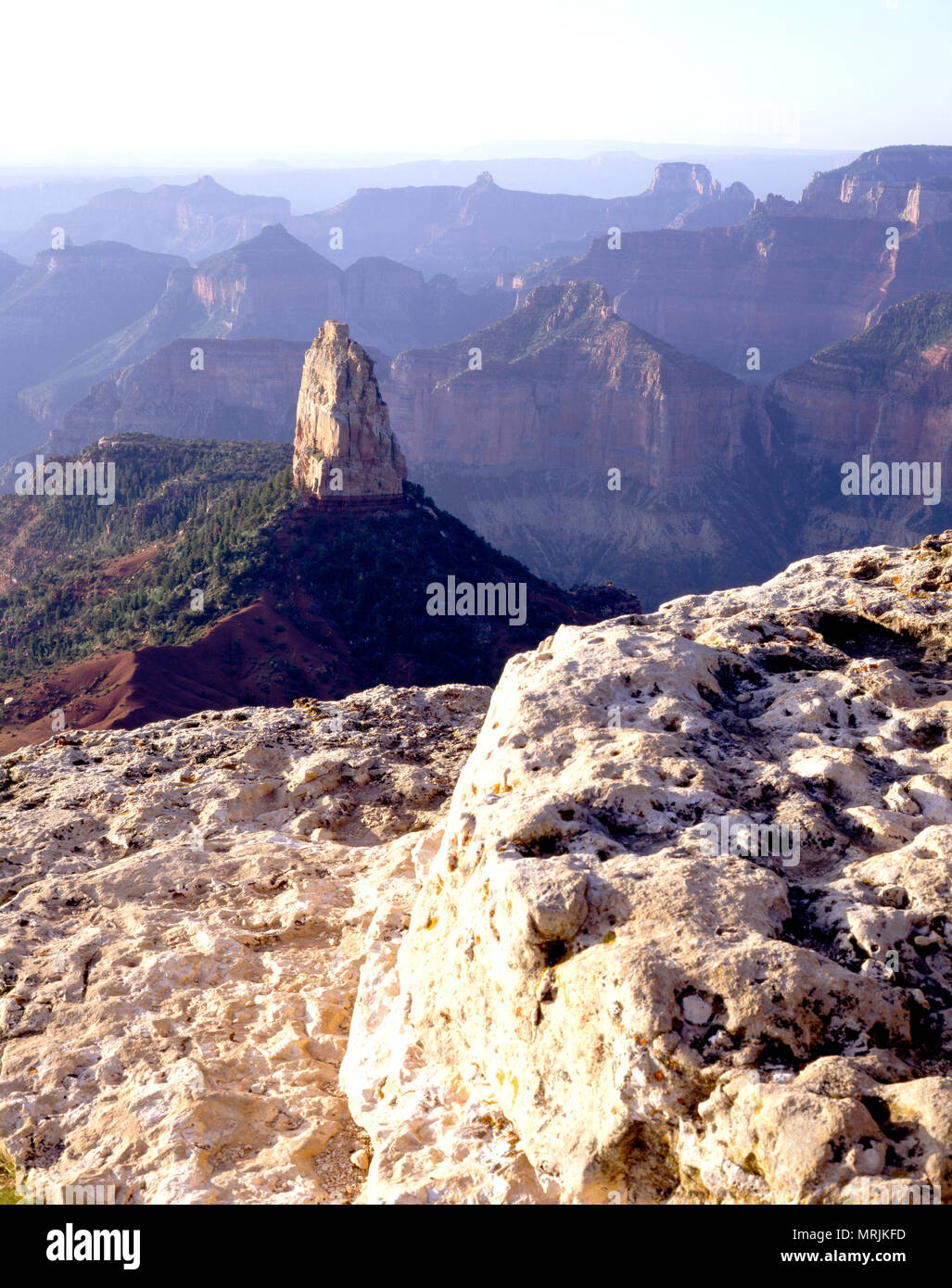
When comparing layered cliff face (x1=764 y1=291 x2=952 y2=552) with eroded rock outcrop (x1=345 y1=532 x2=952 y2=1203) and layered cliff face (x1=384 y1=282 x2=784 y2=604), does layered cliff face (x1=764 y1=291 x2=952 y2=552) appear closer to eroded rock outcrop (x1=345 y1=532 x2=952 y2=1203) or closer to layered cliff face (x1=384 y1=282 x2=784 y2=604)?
layered cliff face (x1=384 y1=282 x2=784 y2=604)

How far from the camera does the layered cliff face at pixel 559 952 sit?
16.8ft

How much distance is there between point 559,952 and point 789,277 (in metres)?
210

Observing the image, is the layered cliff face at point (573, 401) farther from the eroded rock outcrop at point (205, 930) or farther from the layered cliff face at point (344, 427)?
the eroded rock outcrop at point (205, 930)

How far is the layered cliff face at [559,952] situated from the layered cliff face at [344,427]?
4638 centimetres

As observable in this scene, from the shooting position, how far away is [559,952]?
573 cm

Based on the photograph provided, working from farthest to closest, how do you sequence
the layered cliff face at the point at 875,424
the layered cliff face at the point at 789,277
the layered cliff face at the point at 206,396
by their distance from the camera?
the layered cliff face at the point at 789,277
the layered cliff face at the point at 206,396
the layered cliff face at the point at 875,424

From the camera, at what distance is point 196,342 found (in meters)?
163

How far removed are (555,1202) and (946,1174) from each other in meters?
1.93

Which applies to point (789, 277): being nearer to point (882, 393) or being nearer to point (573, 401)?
point (573, 401)

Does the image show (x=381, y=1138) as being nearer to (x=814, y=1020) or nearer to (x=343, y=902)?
(x=814, y=1020)

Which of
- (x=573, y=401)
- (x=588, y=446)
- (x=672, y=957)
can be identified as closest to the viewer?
(x=672, y=957)

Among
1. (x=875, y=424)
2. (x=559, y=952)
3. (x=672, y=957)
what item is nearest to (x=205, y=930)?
(x=559, y=952)

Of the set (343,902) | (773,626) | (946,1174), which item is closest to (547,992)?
(946,1174)

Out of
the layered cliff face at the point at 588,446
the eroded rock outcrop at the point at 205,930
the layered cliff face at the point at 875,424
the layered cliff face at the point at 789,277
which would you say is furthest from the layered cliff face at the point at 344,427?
the layered cliff face at the point at 789,277
